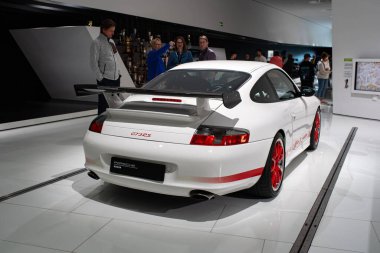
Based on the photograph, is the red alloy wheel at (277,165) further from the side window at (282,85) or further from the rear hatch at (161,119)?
the rear hatch at (161,119)

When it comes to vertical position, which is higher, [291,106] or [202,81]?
[202,81]

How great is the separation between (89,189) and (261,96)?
1700 mm

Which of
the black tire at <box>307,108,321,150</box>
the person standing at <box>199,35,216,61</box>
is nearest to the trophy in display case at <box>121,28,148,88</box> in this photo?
the person standing at <box>199,35,216,61</box>

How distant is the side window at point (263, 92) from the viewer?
3101mm

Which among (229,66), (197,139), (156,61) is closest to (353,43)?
(156,61)

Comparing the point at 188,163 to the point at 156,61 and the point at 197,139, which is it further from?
the point at 156,61

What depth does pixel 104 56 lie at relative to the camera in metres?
4.70

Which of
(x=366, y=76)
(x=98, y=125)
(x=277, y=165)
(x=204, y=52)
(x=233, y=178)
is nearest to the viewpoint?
(x=233, y=178)

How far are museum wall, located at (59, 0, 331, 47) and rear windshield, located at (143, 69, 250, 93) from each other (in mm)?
4228

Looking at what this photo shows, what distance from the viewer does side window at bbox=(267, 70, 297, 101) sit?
140 inches

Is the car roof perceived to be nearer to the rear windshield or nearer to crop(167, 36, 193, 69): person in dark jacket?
the rear windshield

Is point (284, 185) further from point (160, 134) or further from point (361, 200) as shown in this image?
point (160, 134)

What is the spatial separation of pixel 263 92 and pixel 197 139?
1.00 meters

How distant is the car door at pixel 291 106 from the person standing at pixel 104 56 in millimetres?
2135
